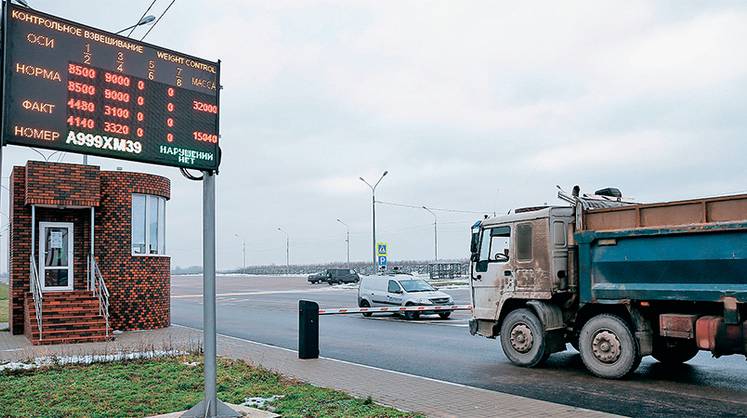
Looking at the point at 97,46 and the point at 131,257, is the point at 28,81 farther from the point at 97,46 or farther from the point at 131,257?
the point at 131,257

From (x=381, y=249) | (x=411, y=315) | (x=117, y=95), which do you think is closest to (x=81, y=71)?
(x=117, y=95)

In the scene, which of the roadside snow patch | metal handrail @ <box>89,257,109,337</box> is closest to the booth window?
metal handrail @ <box>89,257,109,337</box>

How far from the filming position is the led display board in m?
6.34

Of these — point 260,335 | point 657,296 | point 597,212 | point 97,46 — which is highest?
point 97,46

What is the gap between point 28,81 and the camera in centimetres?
640

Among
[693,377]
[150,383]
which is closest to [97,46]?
[150,383]

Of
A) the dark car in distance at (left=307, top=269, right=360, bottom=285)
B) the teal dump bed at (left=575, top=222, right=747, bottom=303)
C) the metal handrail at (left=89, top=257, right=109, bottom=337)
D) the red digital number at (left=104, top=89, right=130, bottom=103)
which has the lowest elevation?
the dark car in distance at (left=307, top=269, right=360, bottom=285)

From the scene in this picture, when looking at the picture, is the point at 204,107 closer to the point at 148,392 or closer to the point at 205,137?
the point at 205,137

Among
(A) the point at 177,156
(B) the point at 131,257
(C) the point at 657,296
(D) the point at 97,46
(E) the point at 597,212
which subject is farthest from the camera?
(B) the point at 131,257

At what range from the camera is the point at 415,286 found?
25281 mm

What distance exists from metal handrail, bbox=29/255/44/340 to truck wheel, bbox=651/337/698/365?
13736mm

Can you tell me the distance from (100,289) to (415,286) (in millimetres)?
11270

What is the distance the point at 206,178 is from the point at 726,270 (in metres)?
7.20

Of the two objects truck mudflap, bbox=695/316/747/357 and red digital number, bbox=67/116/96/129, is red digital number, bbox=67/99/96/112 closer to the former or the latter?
red digital number, bbox=67/116/96/129
